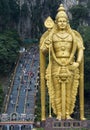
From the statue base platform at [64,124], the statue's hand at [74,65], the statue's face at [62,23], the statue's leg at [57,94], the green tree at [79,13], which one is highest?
the green tree at [79,13]

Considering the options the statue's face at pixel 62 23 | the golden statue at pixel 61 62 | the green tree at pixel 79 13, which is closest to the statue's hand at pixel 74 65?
the golden statue at pixel 61 62

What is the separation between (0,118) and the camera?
26109 mm

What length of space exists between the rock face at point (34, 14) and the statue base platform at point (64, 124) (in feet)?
82.6

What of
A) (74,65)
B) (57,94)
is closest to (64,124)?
(57,94)

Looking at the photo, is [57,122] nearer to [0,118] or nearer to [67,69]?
[67,69]

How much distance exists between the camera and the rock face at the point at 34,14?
44.8 metres

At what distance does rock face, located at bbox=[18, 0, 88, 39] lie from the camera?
44781mm

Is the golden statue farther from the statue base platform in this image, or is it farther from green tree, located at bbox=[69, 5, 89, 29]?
green tree, located at bbox=[69, 5, 89, 29]

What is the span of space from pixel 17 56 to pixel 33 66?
1302 mm

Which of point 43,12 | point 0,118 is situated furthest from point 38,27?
point 0,118

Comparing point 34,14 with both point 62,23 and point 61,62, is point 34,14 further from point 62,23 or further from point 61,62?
point 61,62

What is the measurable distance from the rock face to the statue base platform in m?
25.2

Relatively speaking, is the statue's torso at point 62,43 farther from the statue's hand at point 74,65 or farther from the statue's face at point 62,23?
the statue's hand at point 74,65

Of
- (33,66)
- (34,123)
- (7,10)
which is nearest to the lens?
(34,123)
